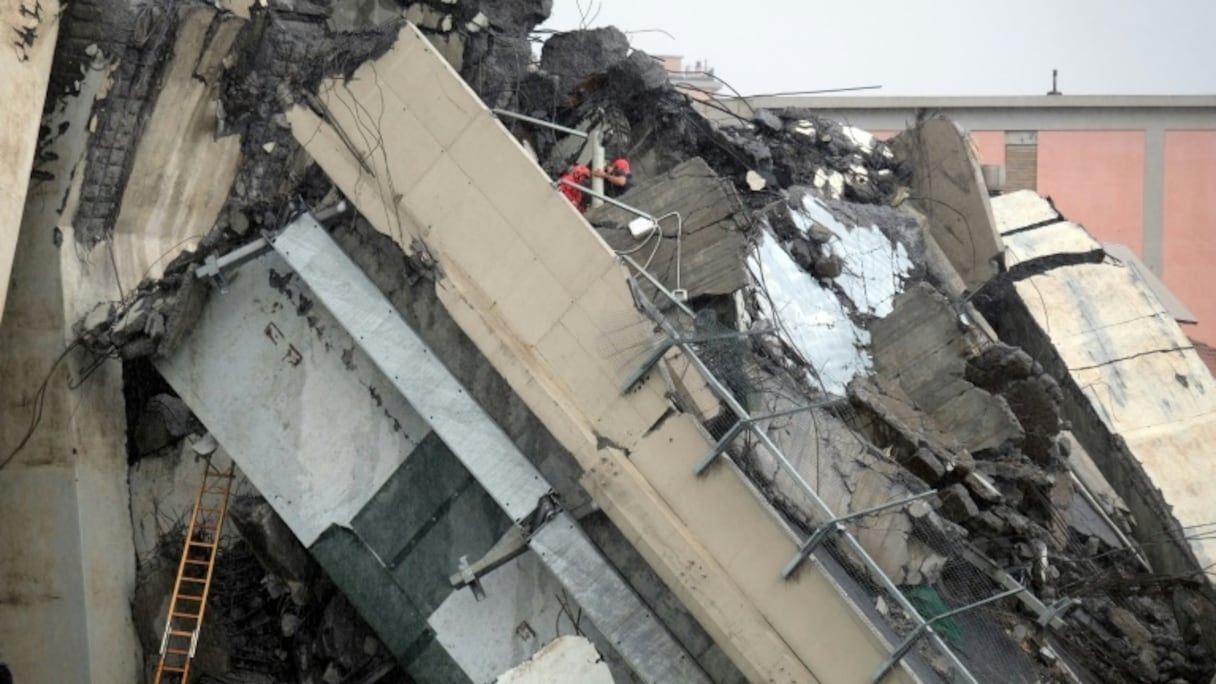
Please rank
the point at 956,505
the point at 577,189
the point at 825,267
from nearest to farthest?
1. the point at 956,505
2. the point at 577,189
3. the point at 825,267

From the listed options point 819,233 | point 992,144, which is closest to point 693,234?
point 819,233

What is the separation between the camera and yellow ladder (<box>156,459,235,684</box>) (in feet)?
31.9

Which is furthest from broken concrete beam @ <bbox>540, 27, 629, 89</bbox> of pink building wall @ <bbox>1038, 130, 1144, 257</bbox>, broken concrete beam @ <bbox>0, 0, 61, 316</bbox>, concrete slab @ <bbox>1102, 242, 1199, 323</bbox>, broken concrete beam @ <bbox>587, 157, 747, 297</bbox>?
pink building wall @ <bbox>1038, 130, 1144, 257</bbox>

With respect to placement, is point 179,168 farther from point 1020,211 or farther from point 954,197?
point 1020,211

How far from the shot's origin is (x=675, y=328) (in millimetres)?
8445

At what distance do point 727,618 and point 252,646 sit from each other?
3.50 metres

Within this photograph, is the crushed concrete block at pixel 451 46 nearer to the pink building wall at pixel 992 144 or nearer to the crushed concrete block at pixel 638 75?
the crushed concrete block at pixel 638 75

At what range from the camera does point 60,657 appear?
9.66m

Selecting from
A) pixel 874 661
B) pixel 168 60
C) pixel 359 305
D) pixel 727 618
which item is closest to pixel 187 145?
pixel 168 60

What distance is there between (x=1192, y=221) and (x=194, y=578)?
21573mm

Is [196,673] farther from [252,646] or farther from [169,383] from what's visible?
[169,383]

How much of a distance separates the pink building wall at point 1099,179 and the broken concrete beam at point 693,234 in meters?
18.4

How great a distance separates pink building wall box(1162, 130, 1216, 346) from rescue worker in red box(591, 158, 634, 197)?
18459 millimetres

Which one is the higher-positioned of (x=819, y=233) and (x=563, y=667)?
(x=819, y=233)
